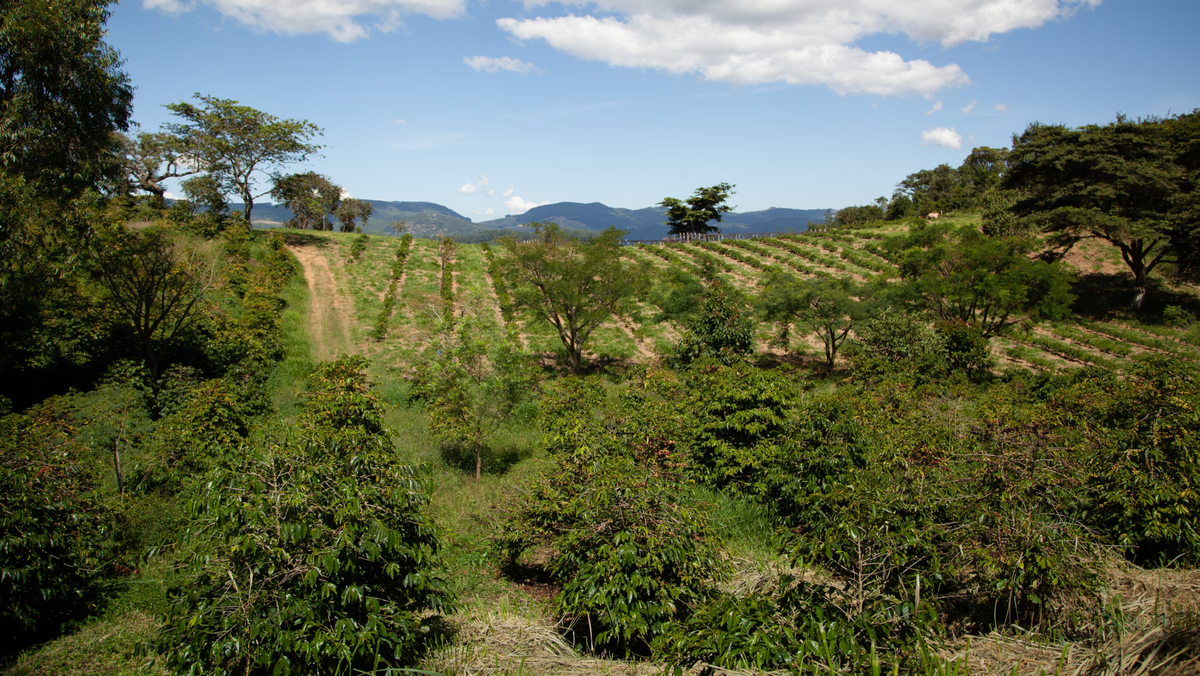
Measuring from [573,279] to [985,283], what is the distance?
1595 cm

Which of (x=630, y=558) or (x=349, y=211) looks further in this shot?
(x=349, y=211)

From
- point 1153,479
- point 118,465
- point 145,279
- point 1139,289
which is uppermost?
point 145,279

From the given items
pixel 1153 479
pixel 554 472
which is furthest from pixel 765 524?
pixel 1153 479

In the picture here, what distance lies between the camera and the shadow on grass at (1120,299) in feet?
97.1

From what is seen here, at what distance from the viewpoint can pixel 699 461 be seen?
1059 centimetres

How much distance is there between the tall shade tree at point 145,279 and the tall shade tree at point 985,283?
26008 millimetres

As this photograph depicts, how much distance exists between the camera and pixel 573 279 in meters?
22.7

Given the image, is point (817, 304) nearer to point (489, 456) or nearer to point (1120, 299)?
point (489, 456)

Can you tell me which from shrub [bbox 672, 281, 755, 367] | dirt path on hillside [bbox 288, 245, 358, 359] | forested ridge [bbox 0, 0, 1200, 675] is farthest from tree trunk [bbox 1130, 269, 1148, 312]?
dirt path on hillside [bbox 288, 245, 358, 359]

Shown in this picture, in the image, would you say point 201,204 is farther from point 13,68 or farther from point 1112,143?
point 1112,143

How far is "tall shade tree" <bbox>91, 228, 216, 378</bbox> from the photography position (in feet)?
53.5

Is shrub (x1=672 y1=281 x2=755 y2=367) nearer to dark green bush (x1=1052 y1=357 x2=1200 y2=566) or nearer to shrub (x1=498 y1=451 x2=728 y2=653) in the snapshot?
dark green bush (x1=1052 y1=357 x2=1200 y2=566)

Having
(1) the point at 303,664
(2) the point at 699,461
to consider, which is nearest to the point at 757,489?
(2) the point at 699,461

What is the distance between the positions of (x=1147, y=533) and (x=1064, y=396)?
6332mm
